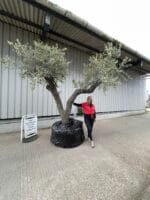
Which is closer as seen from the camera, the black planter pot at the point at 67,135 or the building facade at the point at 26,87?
the black planter pot at the point at 67,135

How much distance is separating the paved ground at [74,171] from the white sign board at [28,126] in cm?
28

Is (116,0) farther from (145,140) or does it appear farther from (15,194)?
(15,194)

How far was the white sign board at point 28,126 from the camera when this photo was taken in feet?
11.6

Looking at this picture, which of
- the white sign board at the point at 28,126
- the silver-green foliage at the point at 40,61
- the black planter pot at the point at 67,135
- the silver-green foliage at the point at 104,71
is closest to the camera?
the silver-green foliage at the point at 40,61

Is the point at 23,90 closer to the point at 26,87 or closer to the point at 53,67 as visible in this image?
the point at 26,87

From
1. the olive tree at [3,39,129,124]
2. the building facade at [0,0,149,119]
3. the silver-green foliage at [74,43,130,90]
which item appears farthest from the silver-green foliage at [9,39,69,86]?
the building facade at [0,0,149,119]

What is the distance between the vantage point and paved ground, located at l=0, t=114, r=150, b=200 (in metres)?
1.79

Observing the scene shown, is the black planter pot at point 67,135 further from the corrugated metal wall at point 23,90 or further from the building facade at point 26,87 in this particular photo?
the corrugated metal wall at point 23,90

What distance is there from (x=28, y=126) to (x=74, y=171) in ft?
6.15

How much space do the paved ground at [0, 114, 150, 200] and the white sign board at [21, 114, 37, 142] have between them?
28cm

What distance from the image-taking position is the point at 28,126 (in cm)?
367

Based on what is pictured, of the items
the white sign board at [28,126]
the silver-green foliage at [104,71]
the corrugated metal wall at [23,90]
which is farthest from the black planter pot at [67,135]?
the corrugated metal wall at [23,90]

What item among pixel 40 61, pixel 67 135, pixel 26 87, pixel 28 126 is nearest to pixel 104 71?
pixel 40 61

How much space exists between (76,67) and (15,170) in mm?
4524
